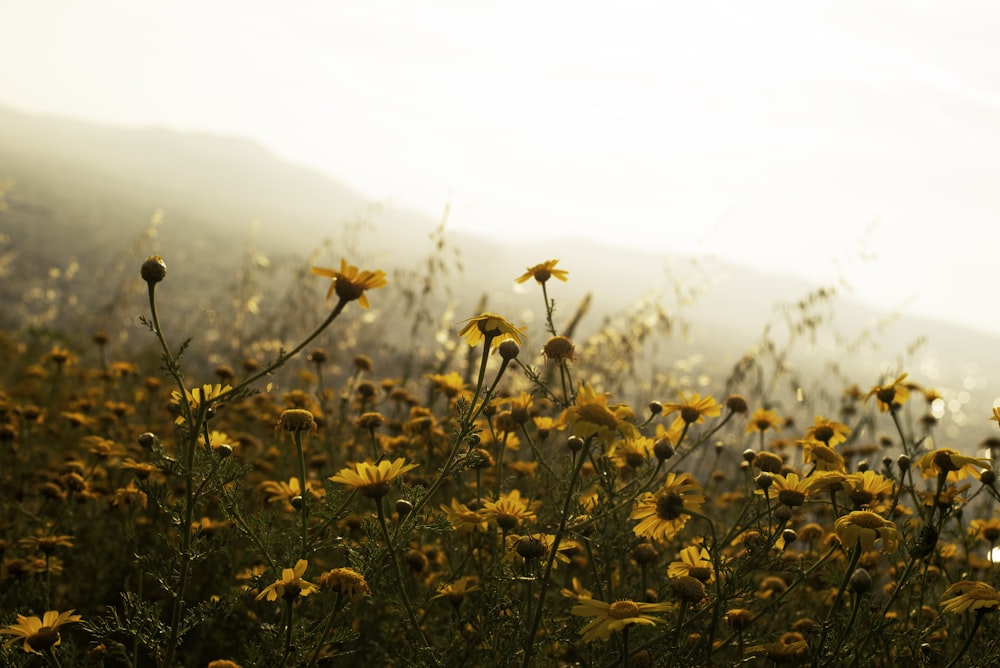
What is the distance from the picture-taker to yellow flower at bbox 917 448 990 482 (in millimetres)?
2074

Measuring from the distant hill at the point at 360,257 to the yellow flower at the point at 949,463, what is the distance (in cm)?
127

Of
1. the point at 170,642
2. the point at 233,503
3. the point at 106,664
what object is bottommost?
the point at 106,664

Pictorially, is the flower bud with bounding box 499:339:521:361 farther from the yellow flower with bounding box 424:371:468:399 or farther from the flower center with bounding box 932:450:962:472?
the flower center with bounding box 932:450:962:472

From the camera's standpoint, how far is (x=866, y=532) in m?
1.75

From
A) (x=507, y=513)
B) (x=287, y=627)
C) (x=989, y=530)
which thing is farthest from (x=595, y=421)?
(x=989, y=530)

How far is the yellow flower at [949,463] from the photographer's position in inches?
81.7

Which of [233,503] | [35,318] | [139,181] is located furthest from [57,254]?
[139,181]

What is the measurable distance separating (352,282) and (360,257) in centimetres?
490

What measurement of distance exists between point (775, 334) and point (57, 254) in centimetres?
1030

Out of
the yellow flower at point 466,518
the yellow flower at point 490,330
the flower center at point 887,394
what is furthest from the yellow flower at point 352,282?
the flower center at point 887,394

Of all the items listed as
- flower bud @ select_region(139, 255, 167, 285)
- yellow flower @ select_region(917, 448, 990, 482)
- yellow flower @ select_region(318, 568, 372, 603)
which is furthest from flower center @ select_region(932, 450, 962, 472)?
flower bud @ select_region(139, 255, 167, 285)

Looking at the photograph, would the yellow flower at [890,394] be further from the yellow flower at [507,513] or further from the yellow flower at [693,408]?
the yellow flower at [507,513]

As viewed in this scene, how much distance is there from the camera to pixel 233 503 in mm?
1749

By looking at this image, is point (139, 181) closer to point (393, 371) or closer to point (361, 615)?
point (393, 371)
